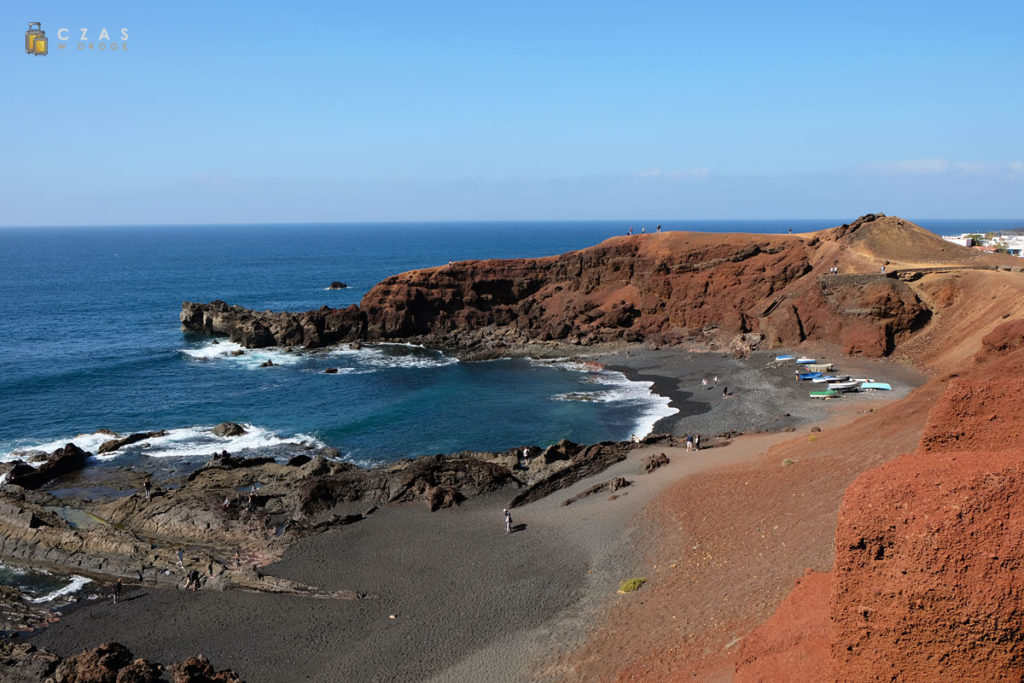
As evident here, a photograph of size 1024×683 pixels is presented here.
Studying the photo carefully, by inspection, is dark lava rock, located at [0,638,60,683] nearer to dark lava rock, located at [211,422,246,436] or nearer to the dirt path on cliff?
the dirt path on cliff

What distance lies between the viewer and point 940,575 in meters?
11.7

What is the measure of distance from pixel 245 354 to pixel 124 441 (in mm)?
31192

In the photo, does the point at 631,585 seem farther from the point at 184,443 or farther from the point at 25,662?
the point at 184,443

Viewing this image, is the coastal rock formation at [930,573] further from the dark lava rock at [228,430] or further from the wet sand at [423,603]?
the dark lava rock at [228,430]

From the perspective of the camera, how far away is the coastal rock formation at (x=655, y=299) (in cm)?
6481

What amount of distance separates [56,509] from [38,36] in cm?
3205

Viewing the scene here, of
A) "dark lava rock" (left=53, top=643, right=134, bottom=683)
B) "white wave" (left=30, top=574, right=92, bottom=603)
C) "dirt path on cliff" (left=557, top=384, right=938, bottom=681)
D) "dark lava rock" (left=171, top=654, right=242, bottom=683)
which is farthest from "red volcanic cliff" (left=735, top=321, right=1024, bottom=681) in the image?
"white wave" (left=30, top=574, right=92, bottom=603)

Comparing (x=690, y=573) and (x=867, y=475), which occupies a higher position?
(x=867, y=475)

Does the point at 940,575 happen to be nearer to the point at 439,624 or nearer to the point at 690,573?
the point at 690,573

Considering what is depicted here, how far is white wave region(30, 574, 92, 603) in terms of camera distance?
28.9 m

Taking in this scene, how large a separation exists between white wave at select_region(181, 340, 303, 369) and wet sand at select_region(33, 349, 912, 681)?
45.2 m

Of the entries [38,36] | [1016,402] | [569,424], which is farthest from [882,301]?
[38,36]

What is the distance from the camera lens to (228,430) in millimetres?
50469

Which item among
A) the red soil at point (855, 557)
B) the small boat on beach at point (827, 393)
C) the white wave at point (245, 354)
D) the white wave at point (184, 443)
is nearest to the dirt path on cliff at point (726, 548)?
the red soil at point (855, 557)
